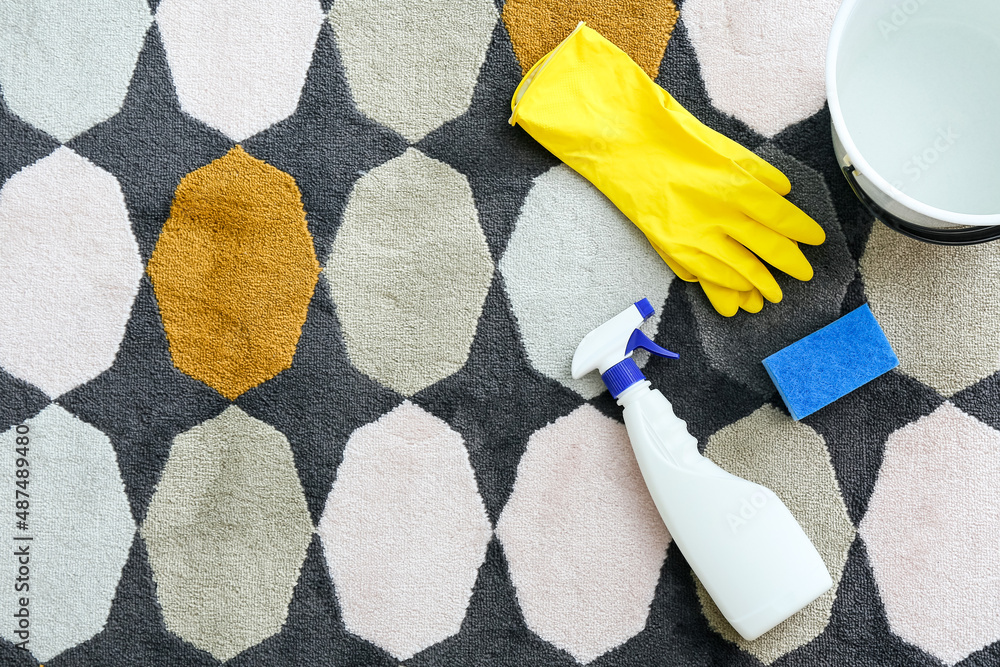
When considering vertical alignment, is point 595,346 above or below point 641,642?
above

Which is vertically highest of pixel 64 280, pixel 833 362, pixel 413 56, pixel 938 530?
pixel 413 56

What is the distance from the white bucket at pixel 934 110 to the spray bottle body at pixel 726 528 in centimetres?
32

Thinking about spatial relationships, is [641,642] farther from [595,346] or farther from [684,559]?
[595,346]

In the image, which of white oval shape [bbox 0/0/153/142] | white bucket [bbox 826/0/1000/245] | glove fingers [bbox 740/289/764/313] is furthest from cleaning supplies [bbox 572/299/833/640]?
white oval shape [bbox 0/0/153/142]

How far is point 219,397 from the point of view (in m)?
0.76

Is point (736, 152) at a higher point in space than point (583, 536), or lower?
higher

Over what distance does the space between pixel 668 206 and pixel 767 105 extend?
0.17 metres

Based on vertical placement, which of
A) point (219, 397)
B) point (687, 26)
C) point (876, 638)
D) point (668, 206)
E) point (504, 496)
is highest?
point (687, 26)

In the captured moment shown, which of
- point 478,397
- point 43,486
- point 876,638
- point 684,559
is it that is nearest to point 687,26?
point 478,397

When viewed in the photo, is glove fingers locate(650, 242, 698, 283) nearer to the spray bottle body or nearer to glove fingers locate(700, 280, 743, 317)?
glove fingers locate(700, 280, 743, 317)

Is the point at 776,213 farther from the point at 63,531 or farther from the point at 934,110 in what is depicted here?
the point at 63,531

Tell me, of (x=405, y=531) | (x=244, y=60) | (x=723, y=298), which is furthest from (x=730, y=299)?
(x=244, y=60)

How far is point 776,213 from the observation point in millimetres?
717

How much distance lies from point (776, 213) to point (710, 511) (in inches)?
12.9
